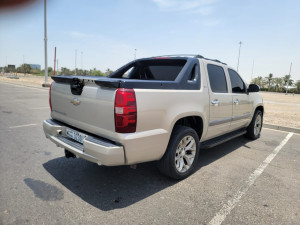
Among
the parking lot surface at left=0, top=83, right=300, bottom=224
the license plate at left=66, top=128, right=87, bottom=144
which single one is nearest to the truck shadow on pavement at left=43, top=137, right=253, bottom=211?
the parking lot surface at left=0, top=83, right=300, bottom=224

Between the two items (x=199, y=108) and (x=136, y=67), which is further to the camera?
(x=136, y=67)

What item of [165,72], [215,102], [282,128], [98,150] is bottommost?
[282,128]

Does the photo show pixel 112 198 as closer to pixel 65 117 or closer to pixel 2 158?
pixel 65 117

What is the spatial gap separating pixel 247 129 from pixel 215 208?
3610mm

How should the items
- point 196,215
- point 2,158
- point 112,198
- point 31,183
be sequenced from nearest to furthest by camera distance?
point 196,215 → point 112,198 → point 31,183 → point 2,158

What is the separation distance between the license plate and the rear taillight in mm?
653

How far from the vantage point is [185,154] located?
3.47 meters

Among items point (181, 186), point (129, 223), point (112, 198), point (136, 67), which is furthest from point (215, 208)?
point (136, 67)

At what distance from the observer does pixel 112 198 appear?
2838 mm

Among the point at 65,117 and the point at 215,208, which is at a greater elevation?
the point at 65,117

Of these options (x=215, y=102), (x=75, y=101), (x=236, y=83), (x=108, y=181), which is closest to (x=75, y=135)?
(x=75, y=101)

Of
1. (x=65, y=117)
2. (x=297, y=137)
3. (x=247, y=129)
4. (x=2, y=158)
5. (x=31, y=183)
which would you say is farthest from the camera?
(x=297, y=137)

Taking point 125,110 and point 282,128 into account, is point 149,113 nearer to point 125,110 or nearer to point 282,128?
point 125,110

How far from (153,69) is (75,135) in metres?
2.07
